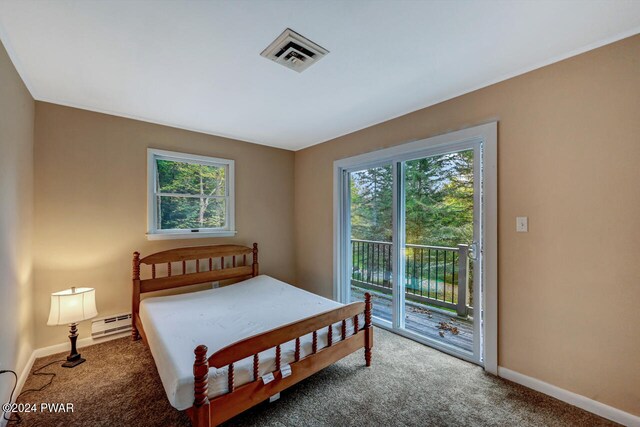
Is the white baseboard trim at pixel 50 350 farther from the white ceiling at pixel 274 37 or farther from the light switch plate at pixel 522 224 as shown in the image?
the light switch plate at pixel 522 224

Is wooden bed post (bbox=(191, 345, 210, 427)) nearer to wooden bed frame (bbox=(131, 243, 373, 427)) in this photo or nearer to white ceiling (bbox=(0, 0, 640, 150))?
wooden bed frame (bbox=(131, 243, 373, 427))

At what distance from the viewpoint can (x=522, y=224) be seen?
81.1 inches

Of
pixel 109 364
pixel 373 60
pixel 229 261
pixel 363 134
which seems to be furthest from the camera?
pixel 229 261

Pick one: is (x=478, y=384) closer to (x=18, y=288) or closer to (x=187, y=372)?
(x=187, y=372)

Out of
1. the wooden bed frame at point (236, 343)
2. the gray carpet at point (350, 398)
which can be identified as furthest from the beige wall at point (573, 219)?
the wooden bed frame at point (236, 343)

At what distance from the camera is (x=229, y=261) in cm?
366

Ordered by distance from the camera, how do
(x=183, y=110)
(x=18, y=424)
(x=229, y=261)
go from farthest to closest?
1. (x=229, y=261)
2. (x=183, y=110)
3. (x=18, y=424)

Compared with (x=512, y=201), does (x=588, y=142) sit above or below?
above

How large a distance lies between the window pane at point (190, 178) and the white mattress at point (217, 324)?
1302 mm

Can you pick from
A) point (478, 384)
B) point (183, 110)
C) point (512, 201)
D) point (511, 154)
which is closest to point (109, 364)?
point (183, 110)

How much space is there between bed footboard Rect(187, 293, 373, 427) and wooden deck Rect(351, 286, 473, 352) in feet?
2.99

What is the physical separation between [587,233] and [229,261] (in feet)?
11.9

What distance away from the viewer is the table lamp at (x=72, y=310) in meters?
2.27

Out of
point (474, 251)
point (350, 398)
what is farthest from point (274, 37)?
point (350, 398)
